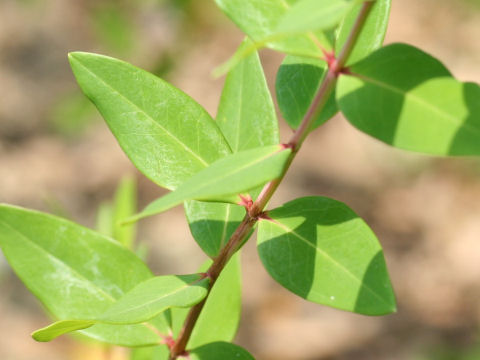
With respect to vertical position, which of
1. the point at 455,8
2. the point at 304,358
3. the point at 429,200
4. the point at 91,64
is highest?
the point at 455,8

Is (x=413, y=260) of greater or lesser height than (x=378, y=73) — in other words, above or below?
below

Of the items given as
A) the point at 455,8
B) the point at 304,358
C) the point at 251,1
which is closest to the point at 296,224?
the point at 251,1

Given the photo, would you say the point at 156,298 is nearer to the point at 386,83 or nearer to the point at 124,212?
the point at 386,83

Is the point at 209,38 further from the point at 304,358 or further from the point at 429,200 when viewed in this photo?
the point at 304,358

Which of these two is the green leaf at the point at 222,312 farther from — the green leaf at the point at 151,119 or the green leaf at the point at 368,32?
the green leaf at the point at 368,32

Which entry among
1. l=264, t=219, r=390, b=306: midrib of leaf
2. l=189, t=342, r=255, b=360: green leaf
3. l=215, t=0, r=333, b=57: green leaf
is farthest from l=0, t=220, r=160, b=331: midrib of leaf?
l=215, t=0, r=333, b=57: green leaf

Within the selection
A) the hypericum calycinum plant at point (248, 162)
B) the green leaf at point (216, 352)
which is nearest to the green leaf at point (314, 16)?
the hypericum calycinum plant at point (248, 162)

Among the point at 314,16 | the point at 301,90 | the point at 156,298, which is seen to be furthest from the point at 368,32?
the point at 156,298
